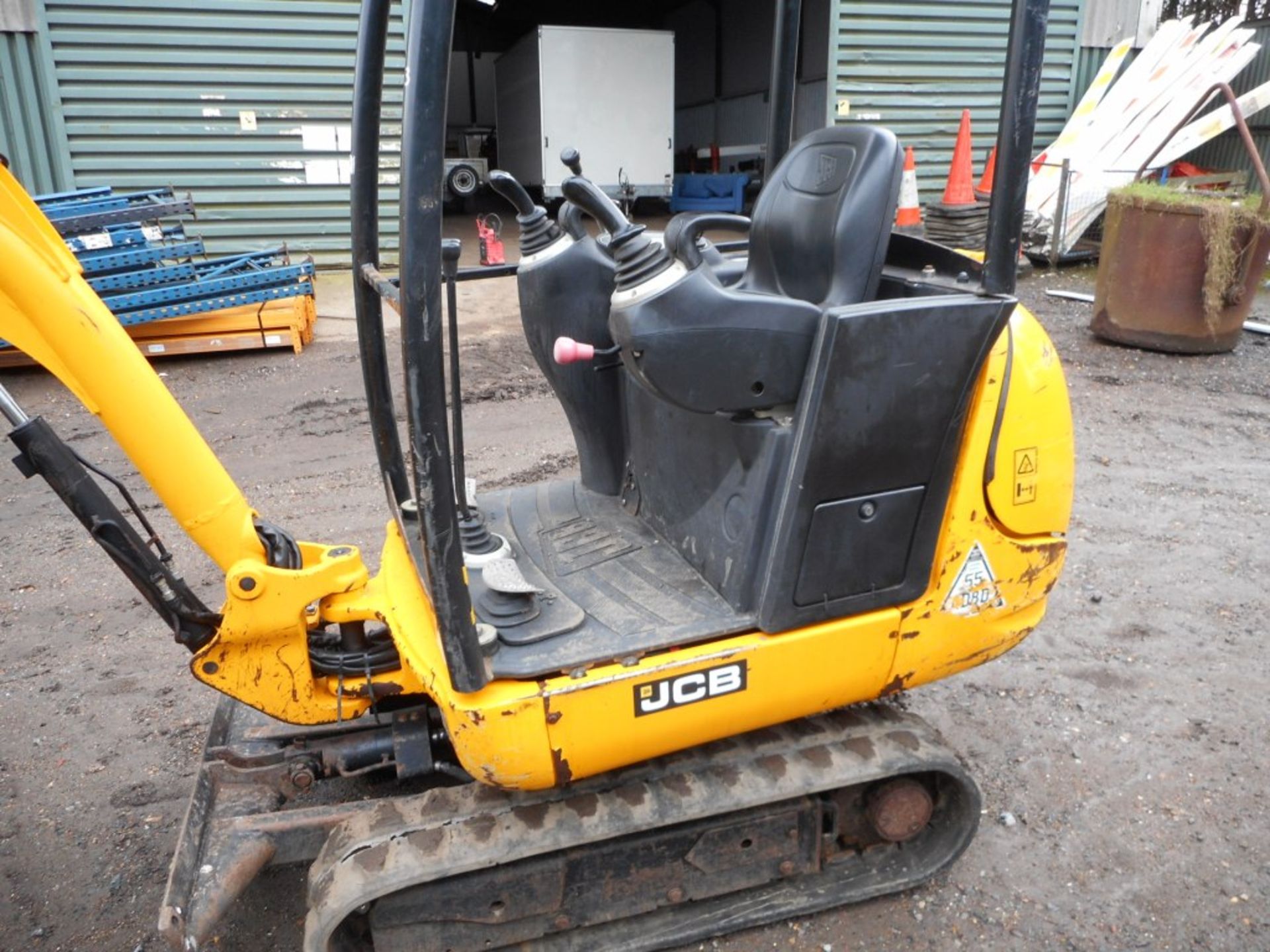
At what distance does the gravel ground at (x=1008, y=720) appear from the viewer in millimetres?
2457

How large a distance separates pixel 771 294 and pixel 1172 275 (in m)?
→ 6.11

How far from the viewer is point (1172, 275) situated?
7102 mm

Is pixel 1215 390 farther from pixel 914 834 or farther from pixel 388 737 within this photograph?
pixel 388 737

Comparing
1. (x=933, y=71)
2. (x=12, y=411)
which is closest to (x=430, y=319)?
(x=12, y=411)

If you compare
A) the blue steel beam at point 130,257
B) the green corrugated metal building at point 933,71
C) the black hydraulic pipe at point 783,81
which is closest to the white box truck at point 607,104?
the green corrugated metal building at point 933,71

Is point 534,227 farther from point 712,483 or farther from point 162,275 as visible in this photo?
point 162,275

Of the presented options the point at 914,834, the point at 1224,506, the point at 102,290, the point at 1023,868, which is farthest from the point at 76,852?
the point at 102,290

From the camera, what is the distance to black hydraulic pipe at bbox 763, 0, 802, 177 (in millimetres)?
2641

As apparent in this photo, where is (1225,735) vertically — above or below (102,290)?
below

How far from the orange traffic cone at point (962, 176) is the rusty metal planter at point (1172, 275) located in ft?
11.1

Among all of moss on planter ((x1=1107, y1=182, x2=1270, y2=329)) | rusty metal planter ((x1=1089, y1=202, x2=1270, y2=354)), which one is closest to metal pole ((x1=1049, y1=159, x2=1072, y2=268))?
rusty metal planter ((x1=1089, y1=202, x2=1270, y2=354))

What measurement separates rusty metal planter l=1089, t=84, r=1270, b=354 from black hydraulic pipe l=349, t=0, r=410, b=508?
21.6ft

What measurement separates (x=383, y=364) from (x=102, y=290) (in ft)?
19.0

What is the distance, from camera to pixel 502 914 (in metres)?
2.21
